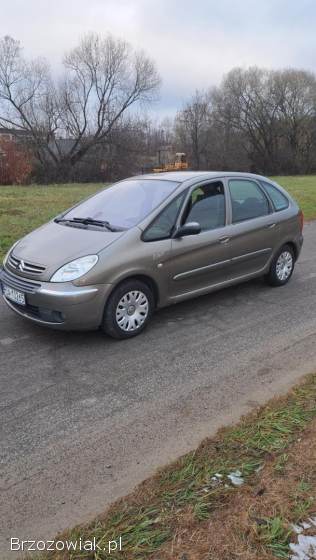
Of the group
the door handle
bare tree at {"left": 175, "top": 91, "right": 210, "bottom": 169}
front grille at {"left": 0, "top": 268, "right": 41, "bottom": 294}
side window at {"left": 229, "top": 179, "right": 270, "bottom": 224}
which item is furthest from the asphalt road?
bare tree at {"left": 175, "top": 91, "right": 210, "bottom": 169}

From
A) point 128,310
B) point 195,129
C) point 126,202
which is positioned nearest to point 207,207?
point 126,202

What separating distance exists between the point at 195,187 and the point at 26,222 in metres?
6.34

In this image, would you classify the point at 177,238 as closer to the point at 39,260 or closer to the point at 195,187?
the point at 195,187

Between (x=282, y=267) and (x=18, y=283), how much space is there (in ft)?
11.7

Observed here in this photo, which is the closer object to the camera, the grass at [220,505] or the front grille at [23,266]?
the grass at [220,505]

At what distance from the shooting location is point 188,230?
4.74 m

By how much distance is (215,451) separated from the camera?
283 cm

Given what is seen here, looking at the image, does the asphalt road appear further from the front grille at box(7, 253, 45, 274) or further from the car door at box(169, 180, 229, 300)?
the front grille at box(7, 253, 45, 274)

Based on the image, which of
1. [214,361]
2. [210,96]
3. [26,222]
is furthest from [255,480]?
[210,96]

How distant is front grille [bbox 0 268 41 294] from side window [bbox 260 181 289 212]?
11.1 ft

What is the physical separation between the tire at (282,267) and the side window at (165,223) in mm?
1866

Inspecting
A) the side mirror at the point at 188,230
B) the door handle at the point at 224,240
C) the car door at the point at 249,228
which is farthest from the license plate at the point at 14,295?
the car door at the point at 249,228

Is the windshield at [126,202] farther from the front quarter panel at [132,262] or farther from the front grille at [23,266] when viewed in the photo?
the front grille at [23,266]

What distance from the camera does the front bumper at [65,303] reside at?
13.5ft
